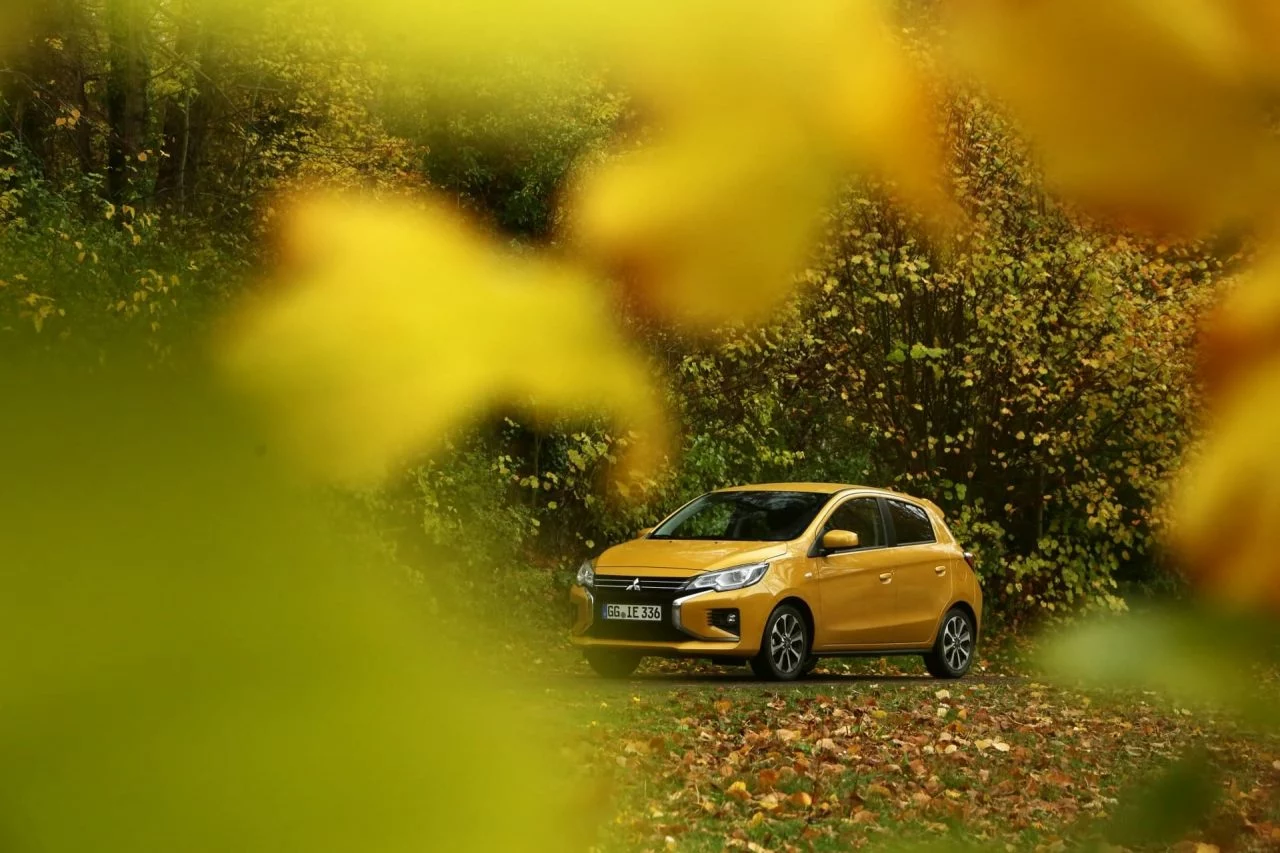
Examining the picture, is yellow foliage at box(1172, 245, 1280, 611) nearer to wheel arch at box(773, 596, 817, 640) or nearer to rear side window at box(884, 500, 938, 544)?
wheel arch at box(773, 596, 817, 640)

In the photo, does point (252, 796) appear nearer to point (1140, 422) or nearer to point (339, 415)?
point (339, 415)

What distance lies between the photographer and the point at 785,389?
3.88ft

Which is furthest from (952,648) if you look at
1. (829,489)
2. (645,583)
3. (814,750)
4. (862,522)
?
(829,489)

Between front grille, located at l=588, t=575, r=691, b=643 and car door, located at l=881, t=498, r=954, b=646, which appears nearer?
front grille, located at l=588, t=575, r=691, b=643

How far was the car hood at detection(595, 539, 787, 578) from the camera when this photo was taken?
10.6 metres

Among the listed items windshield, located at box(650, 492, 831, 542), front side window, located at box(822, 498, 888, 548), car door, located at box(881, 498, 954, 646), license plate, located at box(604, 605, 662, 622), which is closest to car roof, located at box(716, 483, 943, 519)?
windshield, located at box(650, 492, 831, 542)

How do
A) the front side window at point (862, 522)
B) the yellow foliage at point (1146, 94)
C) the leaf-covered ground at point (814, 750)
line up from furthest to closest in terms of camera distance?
the front side window at point (862, 522) → the leaf-covered ground at point (814, 750) → the yellow foliage at point (1146, 94)

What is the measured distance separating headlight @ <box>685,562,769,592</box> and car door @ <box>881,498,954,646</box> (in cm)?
134

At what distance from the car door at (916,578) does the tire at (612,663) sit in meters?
1.85

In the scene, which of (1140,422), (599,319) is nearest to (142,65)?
(599,319)

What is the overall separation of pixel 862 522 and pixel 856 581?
0.53 m

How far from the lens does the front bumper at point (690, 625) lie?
10453 mm

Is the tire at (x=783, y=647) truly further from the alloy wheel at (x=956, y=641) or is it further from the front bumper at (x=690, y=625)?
the alloy wheel at (x=956, y=641)

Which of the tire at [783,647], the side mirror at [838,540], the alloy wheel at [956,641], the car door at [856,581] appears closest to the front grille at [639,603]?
the tire at [783,647]
